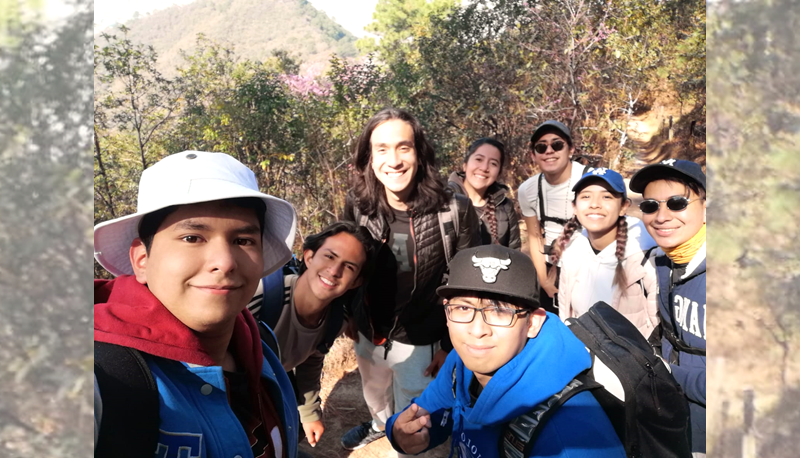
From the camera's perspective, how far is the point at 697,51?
760 centimetres

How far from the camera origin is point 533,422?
3.92 ft

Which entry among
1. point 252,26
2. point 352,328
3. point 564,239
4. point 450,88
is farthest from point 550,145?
point 252,26

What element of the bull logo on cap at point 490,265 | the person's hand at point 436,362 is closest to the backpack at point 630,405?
the bull logo on cap at point 490,265

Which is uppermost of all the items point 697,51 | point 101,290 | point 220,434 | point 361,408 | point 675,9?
point 675,9

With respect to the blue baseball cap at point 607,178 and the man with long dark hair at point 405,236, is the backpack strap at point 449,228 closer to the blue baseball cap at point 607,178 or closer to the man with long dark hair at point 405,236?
the man with long dark hair at point 405,236

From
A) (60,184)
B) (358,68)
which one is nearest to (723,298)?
(60,184)

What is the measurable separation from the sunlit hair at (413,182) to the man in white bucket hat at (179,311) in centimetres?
127

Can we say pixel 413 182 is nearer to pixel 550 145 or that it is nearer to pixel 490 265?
pixel 490 265

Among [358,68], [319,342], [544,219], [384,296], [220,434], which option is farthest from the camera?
[358,68]

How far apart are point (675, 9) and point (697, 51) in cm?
83

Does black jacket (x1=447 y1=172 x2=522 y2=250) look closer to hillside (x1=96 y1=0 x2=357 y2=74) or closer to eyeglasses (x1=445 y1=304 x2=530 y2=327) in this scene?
eyeglasses (x1=445 y1=304 x2=530 y2=327)

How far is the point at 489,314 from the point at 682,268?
96cm

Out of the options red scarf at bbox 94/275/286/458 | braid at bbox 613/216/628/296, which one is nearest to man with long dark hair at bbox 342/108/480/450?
braid at bbox 613/216/628/296

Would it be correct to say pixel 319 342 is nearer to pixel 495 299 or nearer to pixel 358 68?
pixel 495 299
